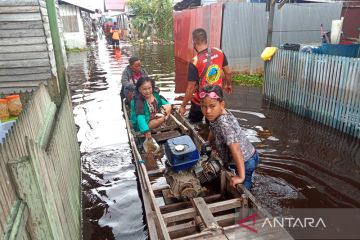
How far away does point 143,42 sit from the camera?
3416 cm

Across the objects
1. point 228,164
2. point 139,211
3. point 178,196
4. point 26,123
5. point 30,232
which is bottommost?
point 139,211

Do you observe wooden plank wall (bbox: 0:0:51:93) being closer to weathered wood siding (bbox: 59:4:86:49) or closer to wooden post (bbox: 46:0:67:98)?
wooden post (bbox: 46:0:67:98)

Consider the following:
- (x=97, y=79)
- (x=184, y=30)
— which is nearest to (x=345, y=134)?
(x=97, y=79)

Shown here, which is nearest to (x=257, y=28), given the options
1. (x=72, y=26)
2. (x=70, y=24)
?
(x=70, y=24)

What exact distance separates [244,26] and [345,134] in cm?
710

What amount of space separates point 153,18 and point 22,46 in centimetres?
2876

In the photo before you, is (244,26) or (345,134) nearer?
(345,134)

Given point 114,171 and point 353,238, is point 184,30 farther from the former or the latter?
point 353,238

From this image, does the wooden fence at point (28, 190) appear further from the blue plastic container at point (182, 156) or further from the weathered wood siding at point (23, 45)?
the weathered wood siding at point (23, 45)

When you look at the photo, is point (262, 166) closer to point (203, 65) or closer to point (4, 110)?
point (203, 65)

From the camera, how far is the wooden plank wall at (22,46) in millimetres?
7824

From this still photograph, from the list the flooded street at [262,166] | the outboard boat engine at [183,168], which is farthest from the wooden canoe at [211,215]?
the flooded street at [262,166]

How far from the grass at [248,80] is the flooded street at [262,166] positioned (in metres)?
1.76

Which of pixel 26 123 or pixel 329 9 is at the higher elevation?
pixel 329 9
